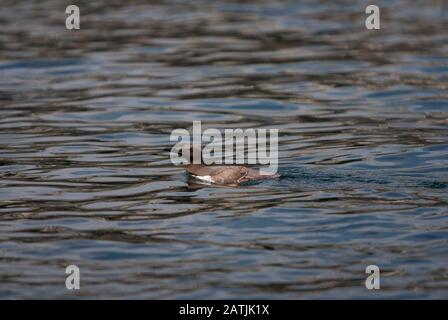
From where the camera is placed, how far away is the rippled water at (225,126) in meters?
10.2

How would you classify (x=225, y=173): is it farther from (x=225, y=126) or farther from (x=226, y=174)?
(x=225, y=126)

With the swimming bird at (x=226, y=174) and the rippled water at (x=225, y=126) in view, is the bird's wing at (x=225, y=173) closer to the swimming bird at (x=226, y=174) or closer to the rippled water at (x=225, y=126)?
the swimming bird at (x=226, y=174)

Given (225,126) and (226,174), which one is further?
(225,126)

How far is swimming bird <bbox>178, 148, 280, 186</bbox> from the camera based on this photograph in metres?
13.1

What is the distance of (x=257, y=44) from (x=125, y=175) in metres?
10.4

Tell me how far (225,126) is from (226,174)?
4107mm

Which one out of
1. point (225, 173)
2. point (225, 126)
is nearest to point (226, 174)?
point (225, 173)

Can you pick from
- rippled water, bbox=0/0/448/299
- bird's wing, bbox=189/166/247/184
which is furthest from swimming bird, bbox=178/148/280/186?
rippled water, bbox=0/0/448/299

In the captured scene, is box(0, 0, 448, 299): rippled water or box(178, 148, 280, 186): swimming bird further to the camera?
box(178, 148, 280, 186): swimming bird

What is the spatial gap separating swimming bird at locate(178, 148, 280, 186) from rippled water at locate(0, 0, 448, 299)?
136mm

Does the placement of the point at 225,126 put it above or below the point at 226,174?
above

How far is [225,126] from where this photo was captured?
17141 millimetres

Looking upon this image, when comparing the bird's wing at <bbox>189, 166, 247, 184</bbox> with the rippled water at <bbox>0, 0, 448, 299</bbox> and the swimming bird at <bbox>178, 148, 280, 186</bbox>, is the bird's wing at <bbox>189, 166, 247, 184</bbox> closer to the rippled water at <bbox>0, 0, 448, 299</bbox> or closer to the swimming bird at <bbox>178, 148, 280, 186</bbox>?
the swimming bird at <bbox>178, 148, 280, 186</bbox>
